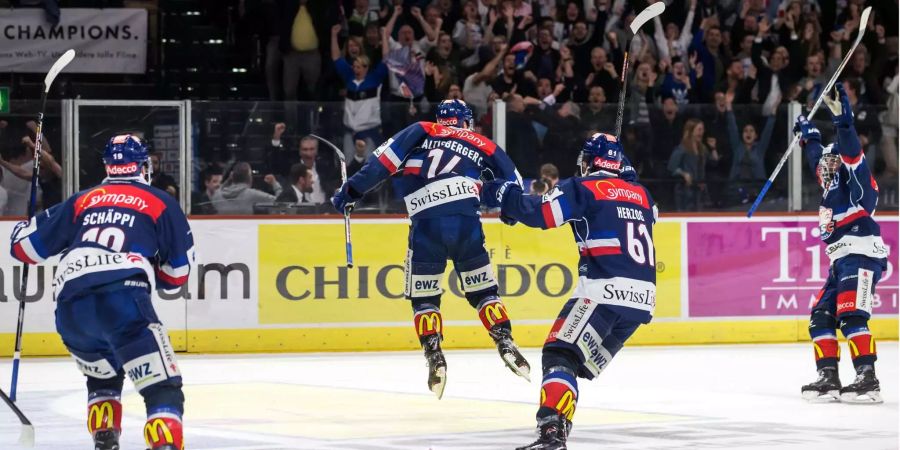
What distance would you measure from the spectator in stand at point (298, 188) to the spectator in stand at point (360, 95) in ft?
1.32

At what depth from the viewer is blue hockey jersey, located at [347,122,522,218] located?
985cm

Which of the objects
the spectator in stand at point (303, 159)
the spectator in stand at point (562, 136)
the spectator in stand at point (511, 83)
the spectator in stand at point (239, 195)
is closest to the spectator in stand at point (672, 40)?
the spectator in stand at point (511, 83)

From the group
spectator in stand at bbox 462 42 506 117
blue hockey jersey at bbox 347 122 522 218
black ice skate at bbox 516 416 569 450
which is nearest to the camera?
black ice skate at bbox 516 416 569 450

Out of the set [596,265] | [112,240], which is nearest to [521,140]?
[596,265]

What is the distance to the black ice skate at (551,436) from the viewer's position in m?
7.39

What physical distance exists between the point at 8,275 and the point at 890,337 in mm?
8044

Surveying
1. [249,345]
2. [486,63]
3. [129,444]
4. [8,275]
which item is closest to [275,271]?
[249,345]

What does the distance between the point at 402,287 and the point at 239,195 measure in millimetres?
1639

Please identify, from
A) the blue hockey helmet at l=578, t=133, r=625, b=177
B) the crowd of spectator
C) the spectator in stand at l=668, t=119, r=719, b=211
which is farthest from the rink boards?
the blue hockey helmet at l=578, t=133, r=625, b=177

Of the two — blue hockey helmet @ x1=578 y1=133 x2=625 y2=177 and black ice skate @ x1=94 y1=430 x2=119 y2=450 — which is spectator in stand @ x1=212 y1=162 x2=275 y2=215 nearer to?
blue hockey helmet @ x1=578 y1=133 x2=625 y2=177

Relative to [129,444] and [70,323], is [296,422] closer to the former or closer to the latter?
[129,444]

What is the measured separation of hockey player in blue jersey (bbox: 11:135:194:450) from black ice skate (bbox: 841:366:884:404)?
5.10 m

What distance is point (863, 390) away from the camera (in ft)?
33.9

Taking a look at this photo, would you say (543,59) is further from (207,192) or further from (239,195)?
(207,192)
